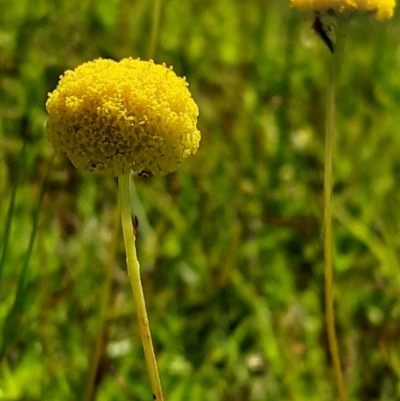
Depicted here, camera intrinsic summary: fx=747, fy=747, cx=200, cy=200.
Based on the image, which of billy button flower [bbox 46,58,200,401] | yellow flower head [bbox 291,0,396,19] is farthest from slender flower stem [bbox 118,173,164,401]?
yellow flower head [bbox 291,0,396,19]

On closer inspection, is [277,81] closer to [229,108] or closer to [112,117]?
[229,108]

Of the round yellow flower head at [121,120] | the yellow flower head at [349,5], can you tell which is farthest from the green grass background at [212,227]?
the round yellow flower head at [121,120]

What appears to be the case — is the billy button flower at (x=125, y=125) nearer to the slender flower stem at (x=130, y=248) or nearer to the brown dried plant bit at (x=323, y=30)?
the slender flower stem at (x=130, y=248)

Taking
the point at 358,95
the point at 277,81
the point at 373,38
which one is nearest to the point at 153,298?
the point at 277,81

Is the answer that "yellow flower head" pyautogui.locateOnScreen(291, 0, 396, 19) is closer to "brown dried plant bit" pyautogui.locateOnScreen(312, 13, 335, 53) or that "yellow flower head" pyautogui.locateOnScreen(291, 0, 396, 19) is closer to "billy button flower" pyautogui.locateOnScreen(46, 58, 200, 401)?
"brown dried plant bit" pyautogui.locateOnScreen(312, 13, 335, 53)

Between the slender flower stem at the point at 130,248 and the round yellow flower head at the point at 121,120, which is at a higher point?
the round yellow flower head at the point at 121,120

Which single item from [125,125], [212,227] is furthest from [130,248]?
[212,227]

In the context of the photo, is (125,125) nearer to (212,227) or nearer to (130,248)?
(130,248)

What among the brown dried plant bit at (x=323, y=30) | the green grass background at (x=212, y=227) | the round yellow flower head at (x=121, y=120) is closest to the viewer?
the round yellow flower head at (x=121, y=120)
